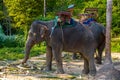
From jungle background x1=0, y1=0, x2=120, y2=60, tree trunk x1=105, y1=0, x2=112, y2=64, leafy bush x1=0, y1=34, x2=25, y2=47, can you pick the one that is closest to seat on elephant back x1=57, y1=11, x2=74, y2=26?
tree trunk x1=105, y1=0, x2=112, y2=64

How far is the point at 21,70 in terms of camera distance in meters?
9.97

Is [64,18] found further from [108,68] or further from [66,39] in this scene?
[108,68]

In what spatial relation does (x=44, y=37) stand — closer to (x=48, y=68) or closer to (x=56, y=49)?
(x=56, y=49)

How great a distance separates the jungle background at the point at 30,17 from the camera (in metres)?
17.4

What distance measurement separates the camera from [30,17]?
1012 inches

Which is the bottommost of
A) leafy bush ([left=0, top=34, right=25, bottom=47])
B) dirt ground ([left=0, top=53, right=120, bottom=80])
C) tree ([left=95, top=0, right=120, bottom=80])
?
leafy bush ([left=0, top=34, right=25, bottom=47])

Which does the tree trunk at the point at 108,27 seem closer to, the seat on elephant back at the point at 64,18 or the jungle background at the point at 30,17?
the seat on elephant back at the point at 64,18

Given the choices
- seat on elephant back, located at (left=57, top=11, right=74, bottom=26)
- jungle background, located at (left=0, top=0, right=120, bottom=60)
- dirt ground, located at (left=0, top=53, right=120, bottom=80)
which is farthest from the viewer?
jungle background, located at (left=0, top=0, right=120, bottom=60)

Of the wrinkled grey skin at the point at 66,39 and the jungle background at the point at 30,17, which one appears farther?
the jungle background at the point at 30,17

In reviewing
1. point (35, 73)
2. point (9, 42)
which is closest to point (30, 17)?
point (9, 42)

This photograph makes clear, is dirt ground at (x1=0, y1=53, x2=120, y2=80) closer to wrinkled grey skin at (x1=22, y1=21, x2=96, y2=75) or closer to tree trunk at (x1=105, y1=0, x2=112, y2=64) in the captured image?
wrinkled grey skin at (x1=22, y1=21, x2=96, y2=75)

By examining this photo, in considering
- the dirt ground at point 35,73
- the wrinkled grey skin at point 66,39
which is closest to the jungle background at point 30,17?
the dirt ground at point 35,73

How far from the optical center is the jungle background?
687 inches

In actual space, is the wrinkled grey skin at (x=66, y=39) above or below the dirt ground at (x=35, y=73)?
above
